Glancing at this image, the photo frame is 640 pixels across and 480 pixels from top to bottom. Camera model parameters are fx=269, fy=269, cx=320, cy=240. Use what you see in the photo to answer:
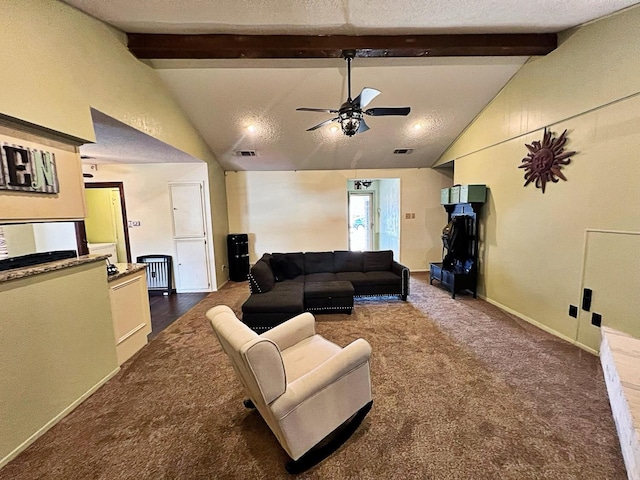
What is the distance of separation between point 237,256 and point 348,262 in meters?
2.56

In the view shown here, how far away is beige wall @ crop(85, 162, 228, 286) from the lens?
490cm

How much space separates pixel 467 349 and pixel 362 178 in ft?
14.4

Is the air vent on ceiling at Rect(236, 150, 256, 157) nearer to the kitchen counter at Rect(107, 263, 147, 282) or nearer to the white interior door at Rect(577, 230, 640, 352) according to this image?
the kitchen counter at Rect(107, 263, 147, 282)

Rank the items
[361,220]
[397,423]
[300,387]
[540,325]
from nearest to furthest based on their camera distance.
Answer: [300,387], [397,423], [540,325], [361,220]

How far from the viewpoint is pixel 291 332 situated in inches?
82.1

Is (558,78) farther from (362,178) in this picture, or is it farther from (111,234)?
(111,234)

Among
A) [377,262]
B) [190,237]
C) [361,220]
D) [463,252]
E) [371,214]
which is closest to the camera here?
[463,252]

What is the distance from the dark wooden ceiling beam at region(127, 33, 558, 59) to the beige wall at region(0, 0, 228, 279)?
1.23 feet

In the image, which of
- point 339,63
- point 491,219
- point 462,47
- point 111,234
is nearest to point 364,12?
point 339,63

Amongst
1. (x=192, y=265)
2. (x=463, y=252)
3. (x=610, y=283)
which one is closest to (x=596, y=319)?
A: (x=610, y=283)

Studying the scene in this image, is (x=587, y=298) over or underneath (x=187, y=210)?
underneath

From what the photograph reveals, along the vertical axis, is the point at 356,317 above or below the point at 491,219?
below

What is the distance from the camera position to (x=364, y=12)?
252 centimetres

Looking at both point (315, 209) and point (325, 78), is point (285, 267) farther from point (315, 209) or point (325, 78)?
point (325, 78)
